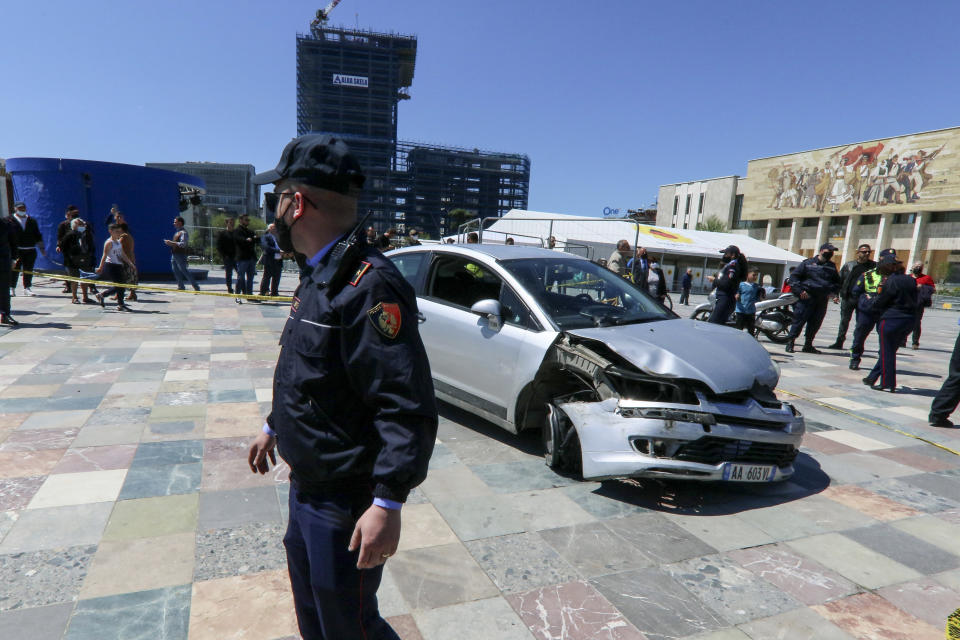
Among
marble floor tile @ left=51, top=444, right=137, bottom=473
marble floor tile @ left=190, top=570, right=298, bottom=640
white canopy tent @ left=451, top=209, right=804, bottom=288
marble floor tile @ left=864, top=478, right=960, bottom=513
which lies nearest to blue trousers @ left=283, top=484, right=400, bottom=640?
marble floor tile @ left=190, top=570, right=298, bottom=640

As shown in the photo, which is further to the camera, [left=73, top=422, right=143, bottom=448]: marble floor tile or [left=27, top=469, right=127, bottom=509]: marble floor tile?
[left=73, top=422, right=143, bottom=448]: marble floor tile

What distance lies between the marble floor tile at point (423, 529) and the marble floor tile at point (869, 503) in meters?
2.64

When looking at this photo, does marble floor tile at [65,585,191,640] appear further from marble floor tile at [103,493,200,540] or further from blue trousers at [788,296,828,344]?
blue trousers at [788,296,828,344]

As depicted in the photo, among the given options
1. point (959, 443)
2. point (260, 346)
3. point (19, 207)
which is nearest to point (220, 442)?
point (260, 346)

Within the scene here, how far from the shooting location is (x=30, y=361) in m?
5.98

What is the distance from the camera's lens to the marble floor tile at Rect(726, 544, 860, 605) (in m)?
2.51

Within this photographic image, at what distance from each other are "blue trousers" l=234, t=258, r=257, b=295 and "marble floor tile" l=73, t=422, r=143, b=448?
8.49 m

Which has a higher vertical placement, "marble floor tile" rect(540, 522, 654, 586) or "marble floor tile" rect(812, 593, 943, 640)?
"marble floor tile" rect(812, 593, 943, 640)

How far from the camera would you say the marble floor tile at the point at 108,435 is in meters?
3.87

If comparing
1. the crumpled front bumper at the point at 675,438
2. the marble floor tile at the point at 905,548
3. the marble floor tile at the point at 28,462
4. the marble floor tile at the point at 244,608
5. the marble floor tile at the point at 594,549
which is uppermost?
the crumpled front bumper at the point at 675,438

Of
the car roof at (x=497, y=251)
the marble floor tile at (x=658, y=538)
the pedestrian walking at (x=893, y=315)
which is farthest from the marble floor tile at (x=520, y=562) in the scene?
the pedestrian walking at (x=893, y=315)

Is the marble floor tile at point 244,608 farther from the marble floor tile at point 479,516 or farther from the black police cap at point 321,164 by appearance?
the black police cap at point 321,164

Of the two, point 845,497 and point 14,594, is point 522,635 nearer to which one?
point 14,594

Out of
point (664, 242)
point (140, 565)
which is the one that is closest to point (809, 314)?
point (140, 565)
